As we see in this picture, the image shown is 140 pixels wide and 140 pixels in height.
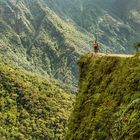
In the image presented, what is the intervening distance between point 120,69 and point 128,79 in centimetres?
311

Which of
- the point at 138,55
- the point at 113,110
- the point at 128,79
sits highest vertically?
the point at 138,55

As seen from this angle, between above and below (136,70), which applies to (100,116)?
below

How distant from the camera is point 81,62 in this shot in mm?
32594

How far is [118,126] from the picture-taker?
1198 cm

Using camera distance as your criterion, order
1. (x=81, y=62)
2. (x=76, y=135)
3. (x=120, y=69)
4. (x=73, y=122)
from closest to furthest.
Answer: (x=120, y=69) → (x=76, y=135) → (x=73, y=122) → (x=81, y=62)

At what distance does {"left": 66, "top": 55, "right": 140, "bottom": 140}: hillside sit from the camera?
20797 mm

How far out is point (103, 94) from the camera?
82.2 feet

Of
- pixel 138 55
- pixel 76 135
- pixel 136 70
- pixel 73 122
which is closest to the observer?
pixel 136 70

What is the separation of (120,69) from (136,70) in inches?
134

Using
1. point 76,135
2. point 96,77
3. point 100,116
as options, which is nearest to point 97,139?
point 100,116

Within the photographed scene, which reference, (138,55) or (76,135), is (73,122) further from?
(138,55)

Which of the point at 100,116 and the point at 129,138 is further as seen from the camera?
the point at 100,116

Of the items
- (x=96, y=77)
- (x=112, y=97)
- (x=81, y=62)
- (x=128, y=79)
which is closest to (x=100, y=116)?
(x=112, y=97)

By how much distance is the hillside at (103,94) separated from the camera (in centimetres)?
2080
